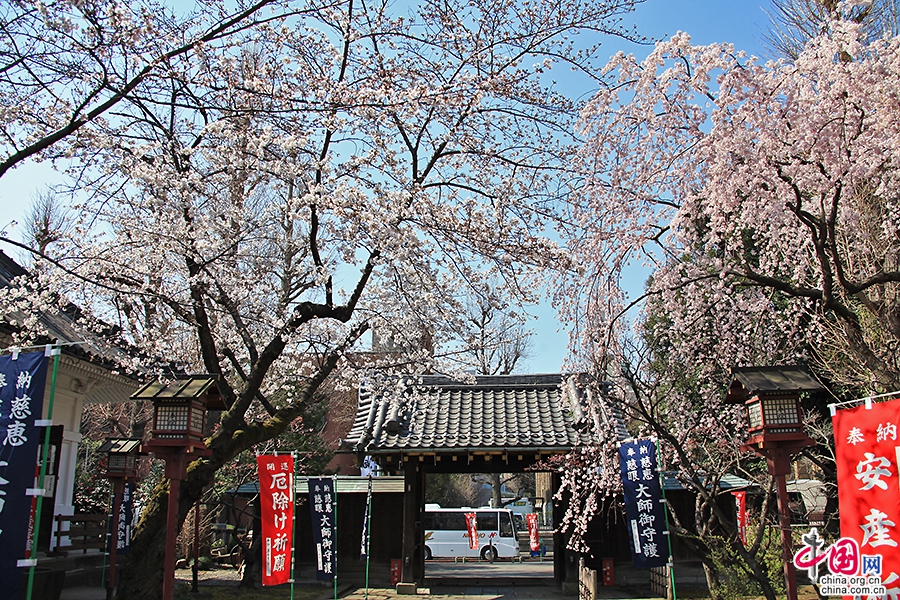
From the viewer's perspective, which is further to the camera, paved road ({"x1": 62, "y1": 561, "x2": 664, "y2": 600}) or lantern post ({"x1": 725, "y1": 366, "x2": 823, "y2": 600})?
paved road ({"x1": 62, "y1": 561, "x2": 664, "y2": 600})

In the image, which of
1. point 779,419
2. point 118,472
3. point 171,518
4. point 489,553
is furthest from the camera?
point 489,553

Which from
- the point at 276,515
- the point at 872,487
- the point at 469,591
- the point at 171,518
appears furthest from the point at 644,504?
the point at 171,518

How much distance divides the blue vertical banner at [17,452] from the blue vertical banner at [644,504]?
7.66 metres

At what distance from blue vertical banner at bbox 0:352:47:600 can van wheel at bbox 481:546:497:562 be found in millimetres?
22141

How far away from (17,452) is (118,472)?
6.85m

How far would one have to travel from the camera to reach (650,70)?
21.1ft

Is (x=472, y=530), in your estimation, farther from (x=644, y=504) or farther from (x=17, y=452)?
(x=17, y=452)

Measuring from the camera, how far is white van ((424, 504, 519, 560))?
84.1 ft

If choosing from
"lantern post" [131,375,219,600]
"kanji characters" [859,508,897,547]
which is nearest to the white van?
"lantern post" [131,375,219,600]

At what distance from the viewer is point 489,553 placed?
2588cm

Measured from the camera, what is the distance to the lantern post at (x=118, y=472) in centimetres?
1144

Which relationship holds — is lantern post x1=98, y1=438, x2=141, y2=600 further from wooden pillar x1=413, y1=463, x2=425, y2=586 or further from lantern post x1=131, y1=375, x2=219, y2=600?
wooden pillar x1=413, y1=463, x2=425, y2=586

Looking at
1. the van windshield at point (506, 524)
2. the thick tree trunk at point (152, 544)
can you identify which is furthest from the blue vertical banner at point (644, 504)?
the van windshield at point (506, 524)

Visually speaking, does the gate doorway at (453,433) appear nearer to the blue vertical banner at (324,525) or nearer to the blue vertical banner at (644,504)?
the blue vertical banner at (324,525)
